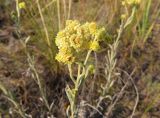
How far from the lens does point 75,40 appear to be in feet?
3.53

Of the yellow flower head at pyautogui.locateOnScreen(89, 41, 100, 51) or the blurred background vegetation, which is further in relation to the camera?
the blurred background vegetation

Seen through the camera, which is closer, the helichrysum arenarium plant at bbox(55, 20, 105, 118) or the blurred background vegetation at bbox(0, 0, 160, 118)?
the helichrysum arenarium plant at bbox(55, 20, 105, 118)

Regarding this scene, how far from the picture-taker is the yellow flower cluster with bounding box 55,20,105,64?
1.08 m

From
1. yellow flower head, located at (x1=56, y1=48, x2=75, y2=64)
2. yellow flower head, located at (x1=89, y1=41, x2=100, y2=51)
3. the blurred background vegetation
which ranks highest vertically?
yellow flower head, located at (x1=89, y1=41, x2=100, y2=51)

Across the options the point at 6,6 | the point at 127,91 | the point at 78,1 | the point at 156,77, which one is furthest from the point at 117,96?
the point at 6,6

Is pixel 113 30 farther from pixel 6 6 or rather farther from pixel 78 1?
pixel 6 6

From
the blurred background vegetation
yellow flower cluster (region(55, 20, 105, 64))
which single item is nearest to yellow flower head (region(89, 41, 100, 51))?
yellow flower cluster (region(55, 20, 105, 64))

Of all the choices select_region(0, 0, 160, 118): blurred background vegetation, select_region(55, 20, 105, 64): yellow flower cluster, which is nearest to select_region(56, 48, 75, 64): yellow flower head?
select_region(55, 20, 105, 64): yellow flower cluster

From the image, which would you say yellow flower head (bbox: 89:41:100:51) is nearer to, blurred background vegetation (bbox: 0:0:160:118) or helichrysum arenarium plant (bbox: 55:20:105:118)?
helichrysum arenarium plant (bbox: 55:20:105:118)

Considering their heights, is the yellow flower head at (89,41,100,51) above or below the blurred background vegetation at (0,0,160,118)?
above

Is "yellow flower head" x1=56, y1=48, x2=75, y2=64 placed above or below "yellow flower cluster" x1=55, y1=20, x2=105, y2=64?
below

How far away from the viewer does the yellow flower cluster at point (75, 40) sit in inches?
42.4

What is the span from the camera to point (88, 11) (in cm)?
226

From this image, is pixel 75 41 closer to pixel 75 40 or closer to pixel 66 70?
pixel 75 40
